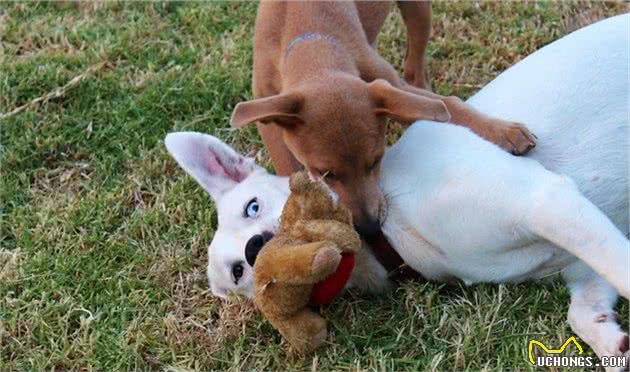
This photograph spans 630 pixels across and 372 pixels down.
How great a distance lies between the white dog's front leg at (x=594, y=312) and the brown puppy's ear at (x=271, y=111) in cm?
131

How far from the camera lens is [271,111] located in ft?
12.2

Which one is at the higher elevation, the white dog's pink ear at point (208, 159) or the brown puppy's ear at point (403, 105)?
the brown puppy's ear at point (403, 105)

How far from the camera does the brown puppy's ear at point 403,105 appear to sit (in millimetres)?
3577

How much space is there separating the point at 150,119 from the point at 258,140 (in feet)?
2.15

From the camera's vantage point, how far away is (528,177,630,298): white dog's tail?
288cm

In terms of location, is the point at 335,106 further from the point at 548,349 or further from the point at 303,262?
the point at 548,349

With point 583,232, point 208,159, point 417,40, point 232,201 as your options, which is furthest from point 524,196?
point 417,40

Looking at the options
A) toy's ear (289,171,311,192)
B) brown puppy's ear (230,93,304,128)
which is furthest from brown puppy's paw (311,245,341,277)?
brown puppy's ear (230,93,304,128)

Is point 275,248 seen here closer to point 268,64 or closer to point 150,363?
point 150,363

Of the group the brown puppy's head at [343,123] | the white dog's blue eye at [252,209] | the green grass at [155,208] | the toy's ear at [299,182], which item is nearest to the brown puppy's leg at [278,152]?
the brown puppy's head at [343,123]

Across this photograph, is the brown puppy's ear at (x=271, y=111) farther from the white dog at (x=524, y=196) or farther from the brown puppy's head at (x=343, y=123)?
the white dog at (x=524, y=196)

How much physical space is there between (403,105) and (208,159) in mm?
843

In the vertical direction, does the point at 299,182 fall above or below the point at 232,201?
above

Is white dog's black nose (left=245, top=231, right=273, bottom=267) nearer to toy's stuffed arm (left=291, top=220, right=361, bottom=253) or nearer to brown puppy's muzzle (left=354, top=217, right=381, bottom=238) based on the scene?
toy's stuffed arm (left=291, top=220, right=361, bottom=253)
